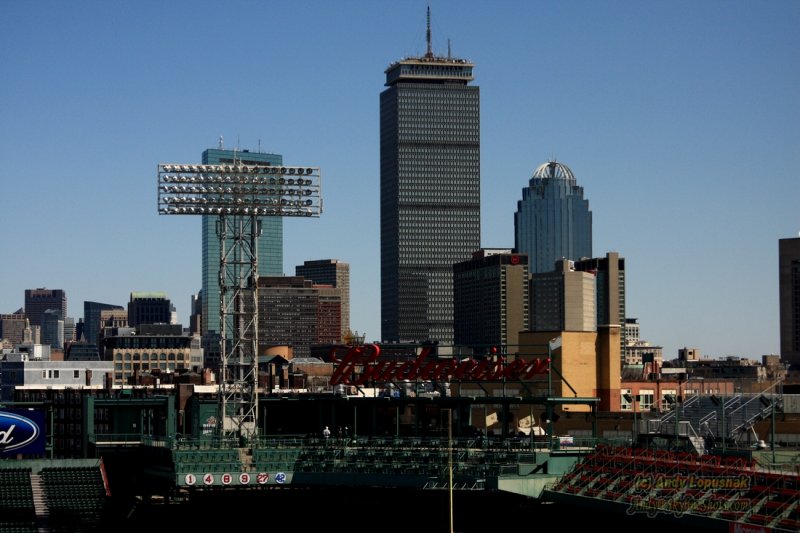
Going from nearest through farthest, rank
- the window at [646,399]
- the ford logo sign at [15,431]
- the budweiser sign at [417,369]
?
1. the ford logo sign at [15,431]
2. the budweiser sign at [417,369]
3. the window at [646,399]

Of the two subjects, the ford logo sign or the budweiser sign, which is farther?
the budweiser sign

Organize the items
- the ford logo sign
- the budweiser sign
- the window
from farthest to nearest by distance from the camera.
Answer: the window < the budweiser sign < the ford logo sign

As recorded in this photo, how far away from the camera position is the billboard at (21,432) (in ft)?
331

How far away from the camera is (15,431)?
332 ft

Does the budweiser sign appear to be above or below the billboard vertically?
above

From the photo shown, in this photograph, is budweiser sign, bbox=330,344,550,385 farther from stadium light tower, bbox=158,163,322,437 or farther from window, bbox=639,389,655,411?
window, bbox=639,389,655,411

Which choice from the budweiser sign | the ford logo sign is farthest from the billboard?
the budweiser sign

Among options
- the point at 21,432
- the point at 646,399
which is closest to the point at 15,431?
the point at 21,432

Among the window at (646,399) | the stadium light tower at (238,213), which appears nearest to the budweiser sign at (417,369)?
the stadium light tower at (238,213)

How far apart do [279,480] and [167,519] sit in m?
11.1

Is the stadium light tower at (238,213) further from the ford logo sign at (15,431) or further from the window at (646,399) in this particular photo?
the window at (646,399)

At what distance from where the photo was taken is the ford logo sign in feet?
331

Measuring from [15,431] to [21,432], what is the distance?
42cm

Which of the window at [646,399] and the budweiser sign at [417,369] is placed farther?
the window at [646,399]
